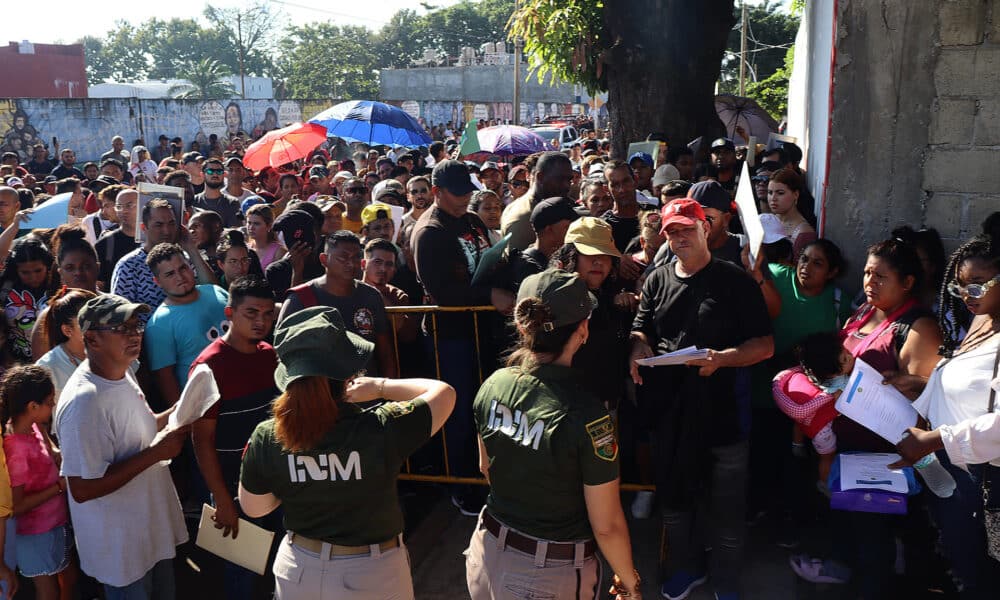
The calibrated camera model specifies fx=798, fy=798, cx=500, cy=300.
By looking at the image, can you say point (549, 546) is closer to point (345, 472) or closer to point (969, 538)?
point (345, 472)

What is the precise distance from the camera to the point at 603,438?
288 centimetres

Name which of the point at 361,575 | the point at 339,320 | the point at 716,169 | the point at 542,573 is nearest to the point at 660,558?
the point at 542,573

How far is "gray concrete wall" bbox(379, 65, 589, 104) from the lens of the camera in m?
57.7

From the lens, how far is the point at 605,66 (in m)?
11.1

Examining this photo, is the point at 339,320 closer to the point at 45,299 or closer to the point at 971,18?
the point at 45,299

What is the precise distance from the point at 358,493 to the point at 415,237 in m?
2.72

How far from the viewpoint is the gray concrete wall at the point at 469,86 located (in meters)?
57.7

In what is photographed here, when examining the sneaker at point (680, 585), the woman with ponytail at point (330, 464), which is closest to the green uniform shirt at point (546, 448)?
the woman with ponytail at point (330, 464)

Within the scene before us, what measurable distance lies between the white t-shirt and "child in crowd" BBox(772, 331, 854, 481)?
3194mm

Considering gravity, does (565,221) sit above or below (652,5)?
below

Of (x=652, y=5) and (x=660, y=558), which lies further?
(x=652, y=5)

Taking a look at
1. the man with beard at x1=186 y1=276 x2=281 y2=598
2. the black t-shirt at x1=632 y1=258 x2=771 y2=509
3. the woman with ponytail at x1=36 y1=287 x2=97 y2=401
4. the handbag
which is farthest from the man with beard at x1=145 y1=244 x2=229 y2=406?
the handbag

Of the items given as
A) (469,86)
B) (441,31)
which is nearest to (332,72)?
(469,86)

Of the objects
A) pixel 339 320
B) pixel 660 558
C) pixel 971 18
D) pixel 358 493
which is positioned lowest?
pixel 660 558
